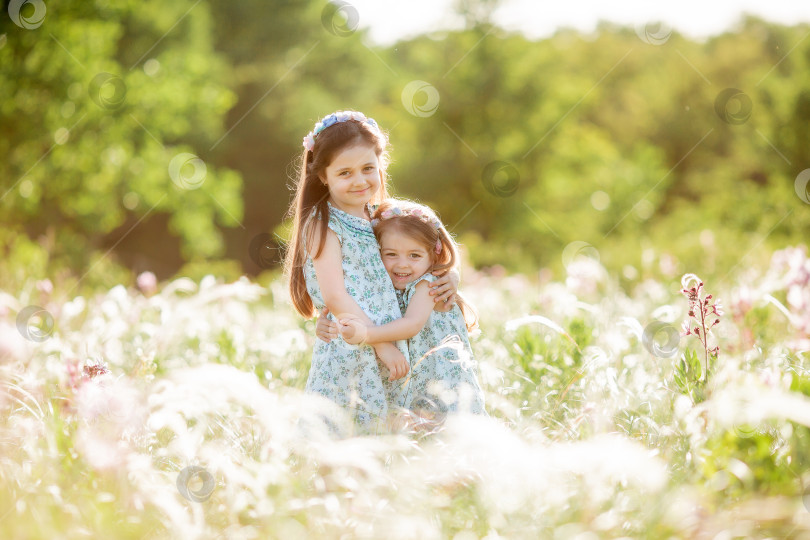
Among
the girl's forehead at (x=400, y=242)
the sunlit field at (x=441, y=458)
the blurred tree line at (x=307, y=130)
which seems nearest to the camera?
the sunlit field at (x=441, y=458)

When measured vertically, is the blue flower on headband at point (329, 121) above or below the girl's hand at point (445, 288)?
above

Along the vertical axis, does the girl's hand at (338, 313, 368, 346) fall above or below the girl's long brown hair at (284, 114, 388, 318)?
below

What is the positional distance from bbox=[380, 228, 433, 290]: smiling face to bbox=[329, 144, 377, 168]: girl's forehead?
13.2 inches

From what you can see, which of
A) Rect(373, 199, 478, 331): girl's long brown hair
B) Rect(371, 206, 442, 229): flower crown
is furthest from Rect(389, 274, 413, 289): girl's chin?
Rect(371, 206, 442, 229): flower crown

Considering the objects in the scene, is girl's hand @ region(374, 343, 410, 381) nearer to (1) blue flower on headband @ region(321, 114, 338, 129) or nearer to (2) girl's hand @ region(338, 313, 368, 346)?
(2) girl's hand @ region(338, 313, 368, 346)

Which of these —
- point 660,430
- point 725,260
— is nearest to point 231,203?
point 725,260

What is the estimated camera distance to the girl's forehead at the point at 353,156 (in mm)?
3332

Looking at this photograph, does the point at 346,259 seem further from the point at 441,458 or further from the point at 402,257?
the point at 441,458

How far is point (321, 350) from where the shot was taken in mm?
3443

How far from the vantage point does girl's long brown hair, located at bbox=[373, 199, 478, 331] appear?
3.41 meters

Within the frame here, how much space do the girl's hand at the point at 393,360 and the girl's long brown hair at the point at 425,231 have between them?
44 cm

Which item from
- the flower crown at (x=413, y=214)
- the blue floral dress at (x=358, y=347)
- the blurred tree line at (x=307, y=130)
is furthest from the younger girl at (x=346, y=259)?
the blurred tree line at (x=307, y=130)

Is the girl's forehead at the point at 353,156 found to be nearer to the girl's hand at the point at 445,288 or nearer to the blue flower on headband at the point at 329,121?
the blue flower on headband at the point at 329,121

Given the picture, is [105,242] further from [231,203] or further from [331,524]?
[331,524]
